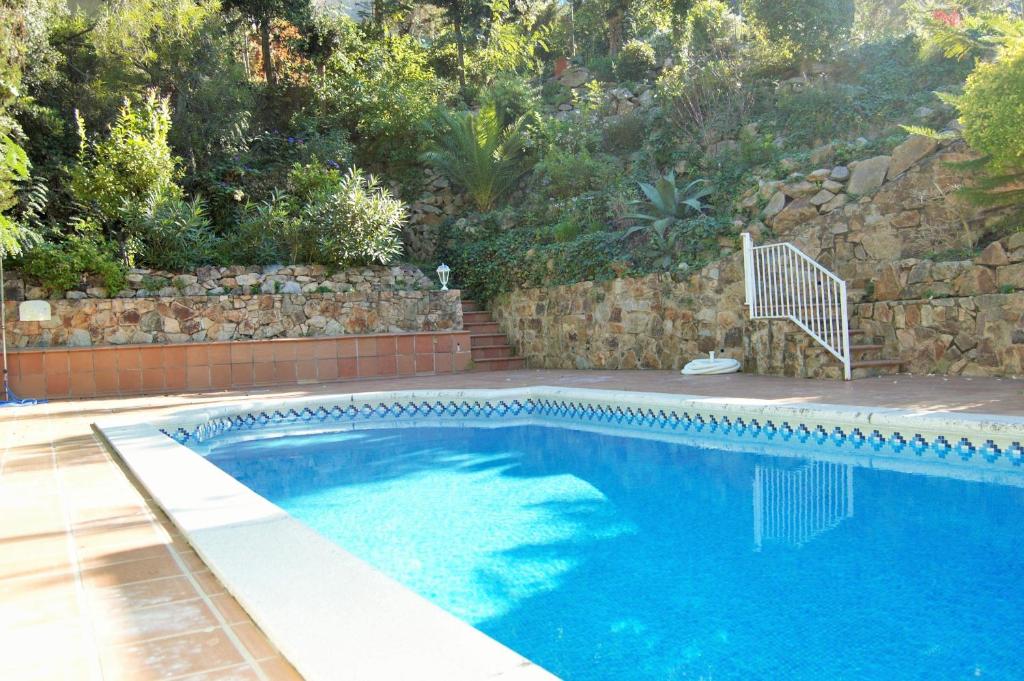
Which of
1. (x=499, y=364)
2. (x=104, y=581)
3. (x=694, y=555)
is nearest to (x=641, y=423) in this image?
(x=694, y=555)

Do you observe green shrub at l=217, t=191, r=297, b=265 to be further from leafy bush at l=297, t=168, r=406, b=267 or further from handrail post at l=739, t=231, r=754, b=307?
handrail post at l=739, t=231, r=754, b=307

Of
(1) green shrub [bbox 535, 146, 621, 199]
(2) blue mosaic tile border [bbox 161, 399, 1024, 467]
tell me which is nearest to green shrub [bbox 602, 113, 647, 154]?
(1) green shrub [bbox 535, 146, 621, 199]

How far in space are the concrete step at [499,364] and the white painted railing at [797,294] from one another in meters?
4.70

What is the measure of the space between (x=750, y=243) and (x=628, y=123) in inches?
250

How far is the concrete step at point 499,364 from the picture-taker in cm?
1270

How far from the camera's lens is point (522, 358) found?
12.9 m

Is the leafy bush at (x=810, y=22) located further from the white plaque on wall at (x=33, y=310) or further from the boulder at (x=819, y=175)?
the white plaque on wall at (x=33, y=310)

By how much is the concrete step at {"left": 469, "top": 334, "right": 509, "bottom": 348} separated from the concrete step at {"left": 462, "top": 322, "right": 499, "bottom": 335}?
0.13 metres

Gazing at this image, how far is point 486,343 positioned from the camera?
1316 centimetres

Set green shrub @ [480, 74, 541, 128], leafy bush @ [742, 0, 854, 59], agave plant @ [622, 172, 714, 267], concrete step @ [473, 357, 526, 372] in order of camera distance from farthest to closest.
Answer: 1. green shrub @ [480, 74, 541, 128]
2. concrete step @ [473, 357, 526, 372]
3. leafy bush @ [742, 0, 854, 59]
4. agave plant @ [622, 172, 714, 267]

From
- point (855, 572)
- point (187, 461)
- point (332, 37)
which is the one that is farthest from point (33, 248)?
point (855, 572)

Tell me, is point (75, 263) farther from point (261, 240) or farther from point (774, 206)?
point (774, 206)

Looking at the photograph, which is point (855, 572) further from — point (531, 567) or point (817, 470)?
point (817, 470)

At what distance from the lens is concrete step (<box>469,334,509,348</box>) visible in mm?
13062
